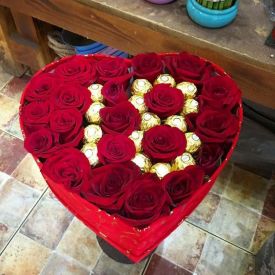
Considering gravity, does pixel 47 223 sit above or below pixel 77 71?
below

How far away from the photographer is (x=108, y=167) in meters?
0.69

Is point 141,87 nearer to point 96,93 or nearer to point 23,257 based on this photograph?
point 96,93

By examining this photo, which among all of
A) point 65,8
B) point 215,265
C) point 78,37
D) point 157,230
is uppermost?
point 65,8

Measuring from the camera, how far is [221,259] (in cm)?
119

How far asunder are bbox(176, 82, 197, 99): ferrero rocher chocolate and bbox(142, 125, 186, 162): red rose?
0.37ft

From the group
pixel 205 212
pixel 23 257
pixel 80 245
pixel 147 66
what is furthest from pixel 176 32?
pixel 23 257

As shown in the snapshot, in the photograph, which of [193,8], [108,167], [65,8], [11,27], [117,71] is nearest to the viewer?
[108,167]

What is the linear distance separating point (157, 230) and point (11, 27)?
3.67 ft

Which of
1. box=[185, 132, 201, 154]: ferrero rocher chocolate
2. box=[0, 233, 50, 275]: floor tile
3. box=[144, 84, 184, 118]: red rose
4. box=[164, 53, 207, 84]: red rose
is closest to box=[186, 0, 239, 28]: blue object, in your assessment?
box=[164, 53, 207, 84]: red rose

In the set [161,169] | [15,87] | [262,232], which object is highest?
[161,169]

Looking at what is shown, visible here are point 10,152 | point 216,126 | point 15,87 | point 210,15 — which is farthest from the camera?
point 15,87

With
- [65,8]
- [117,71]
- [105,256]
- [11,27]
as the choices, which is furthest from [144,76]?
[11,27]

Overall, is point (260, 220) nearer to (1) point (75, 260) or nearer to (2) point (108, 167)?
(1) point (75, 260)

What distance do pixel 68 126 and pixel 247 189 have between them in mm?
842
